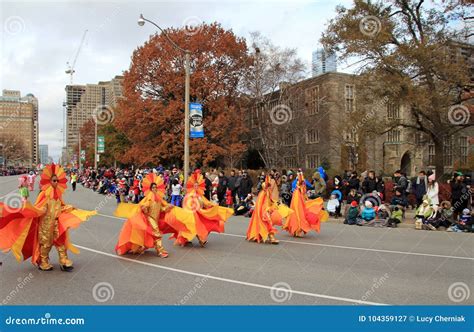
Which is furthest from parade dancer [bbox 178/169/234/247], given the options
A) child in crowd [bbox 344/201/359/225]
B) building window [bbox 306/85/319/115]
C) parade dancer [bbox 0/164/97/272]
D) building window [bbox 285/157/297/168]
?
building window [bbox 285/157/297/168]

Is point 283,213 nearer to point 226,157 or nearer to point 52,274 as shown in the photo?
→ point 52,274

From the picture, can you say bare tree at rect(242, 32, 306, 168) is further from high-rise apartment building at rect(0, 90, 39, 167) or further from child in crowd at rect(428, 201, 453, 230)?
high-rise apartment building at rect(0, 90, 39, 167)

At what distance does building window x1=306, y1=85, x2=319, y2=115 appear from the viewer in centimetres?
3787

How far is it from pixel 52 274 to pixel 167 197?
14577 millimetres

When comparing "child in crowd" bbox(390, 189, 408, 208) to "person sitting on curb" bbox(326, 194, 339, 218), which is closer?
"child in crowd" bbox(390, 189, 408, 208)

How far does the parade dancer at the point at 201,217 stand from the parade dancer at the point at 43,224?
2.75 meters

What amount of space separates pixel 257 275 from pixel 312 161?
35.6m

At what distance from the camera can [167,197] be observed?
2147 centimetres

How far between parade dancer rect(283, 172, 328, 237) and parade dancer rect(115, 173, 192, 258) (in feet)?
11.3

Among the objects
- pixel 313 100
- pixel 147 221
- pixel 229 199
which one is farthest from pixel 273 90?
pixel 147 221

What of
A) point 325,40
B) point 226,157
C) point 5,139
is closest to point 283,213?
point 325,40

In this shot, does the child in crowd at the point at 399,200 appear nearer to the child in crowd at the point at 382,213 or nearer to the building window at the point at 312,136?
the child in crowd at the point at 382,213

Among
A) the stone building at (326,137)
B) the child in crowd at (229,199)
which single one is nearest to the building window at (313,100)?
the stone building at (326,137)

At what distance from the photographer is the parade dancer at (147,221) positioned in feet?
27.5
